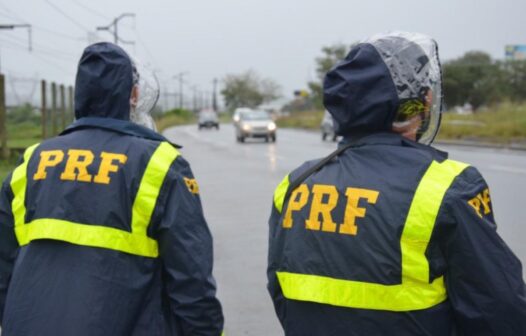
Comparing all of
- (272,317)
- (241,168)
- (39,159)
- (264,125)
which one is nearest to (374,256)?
(39,159)

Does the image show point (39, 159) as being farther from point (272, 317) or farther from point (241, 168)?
point (241, 168)

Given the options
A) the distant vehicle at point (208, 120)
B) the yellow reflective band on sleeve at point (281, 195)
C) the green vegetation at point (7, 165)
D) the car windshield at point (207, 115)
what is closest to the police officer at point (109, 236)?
the yellow reflective band on sleeve at point (281, 195)

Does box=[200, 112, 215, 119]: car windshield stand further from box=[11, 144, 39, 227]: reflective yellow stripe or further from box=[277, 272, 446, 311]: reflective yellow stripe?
box=[277, 272, 446, 311]: reflective yellow stripe

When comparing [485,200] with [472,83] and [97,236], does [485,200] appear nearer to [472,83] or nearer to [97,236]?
[97,236]

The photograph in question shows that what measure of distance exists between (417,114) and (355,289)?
1.91 ft

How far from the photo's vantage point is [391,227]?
78.0 inches

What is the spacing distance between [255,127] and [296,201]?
101 ft

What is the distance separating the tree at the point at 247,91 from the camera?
121625 mm

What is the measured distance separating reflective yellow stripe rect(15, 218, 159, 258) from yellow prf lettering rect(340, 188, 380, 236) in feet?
2.34

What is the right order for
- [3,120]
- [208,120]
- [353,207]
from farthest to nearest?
[208,120] < [3,120] < [353,207]

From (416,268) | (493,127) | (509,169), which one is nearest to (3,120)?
(509,169)

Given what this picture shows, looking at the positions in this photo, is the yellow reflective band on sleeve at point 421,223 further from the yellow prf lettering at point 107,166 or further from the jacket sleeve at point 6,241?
the jacket sleeve at point 6,241

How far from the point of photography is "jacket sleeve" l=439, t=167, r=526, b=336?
1924mm

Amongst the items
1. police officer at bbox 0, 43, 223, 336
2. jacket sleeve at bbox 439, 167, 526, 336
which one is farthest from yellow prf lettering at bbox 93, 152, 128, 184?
jacket sleeve at bbox 439, 167, 526, 336
